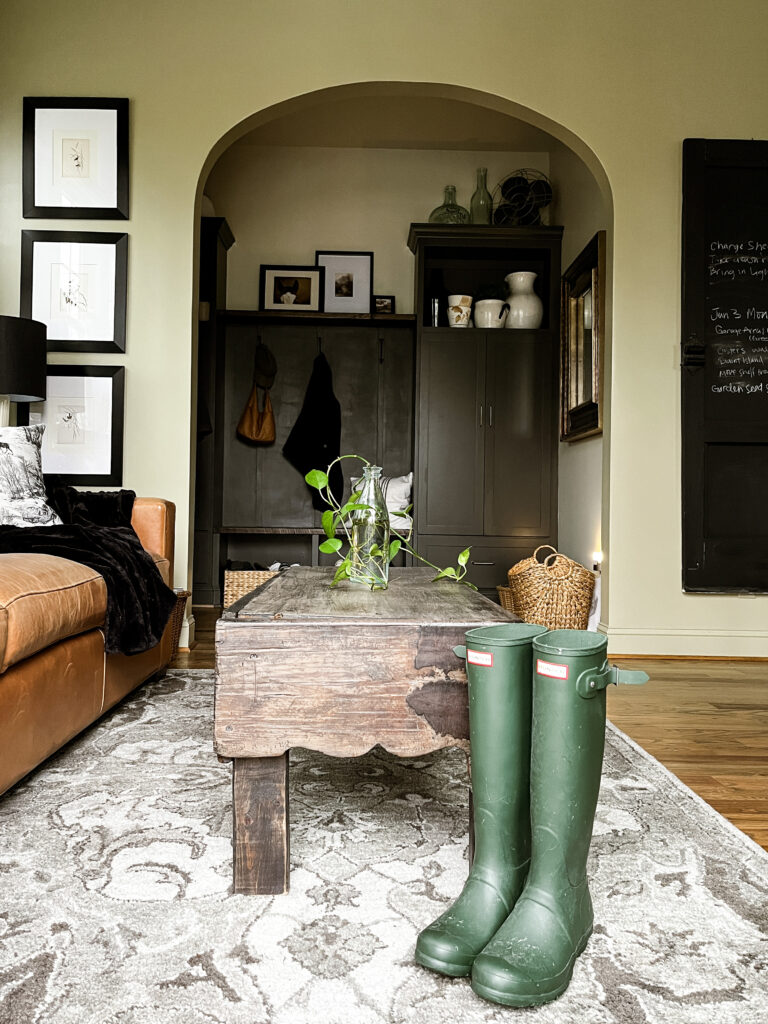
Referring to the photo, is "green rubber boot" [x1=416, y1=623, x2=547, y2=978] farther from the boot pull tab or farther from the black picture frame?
the black picture frame

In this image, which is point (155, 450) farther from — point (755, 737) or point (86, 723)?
point (755, 737)

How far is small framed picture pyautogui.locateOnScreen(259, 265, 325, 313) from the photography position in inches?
218

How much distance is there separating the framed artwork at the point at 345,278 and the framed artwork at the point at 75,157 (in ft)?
6.88

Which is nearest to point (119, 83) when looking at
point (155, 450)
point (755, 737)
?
point (155, 450)

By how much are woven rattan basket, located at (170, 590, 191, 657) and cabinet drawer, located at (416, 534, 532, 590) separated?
1.91 m

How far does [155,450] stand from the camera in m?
3.63

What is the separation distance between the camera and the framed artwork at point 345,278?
5.57 m

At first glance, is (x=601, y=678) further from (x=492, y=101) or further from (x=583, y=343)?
(x=583, y=343)

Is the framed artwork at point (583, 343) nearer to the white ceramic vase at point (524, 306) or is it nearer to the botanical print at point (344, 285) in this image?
the white ceramic vase at point (524, 306)

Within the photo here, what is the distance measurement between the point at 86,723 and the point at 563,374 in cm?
358

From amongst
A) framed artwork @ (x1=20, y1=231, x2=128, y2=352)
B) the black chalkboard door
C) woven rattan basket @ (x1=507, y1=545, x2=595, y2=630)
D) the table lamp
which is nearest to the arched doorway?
the black chalkboard door

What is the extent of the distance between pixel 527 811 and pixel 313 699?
36 cm

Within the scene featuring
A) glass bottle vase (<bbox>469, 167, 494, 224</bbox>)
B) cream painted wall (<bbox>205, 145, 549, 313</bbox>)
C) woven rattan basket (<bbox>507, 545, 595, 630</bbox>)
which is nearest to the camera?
woven rattan basket (<bbox>507, 545, 595, 630</bbox>)

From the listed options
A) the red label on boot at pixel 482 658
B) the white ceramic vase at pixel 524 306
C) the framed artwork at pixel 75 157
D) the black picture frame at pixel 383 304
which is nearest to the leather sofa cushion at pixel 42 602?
the red label on boot at pixel 482 658
